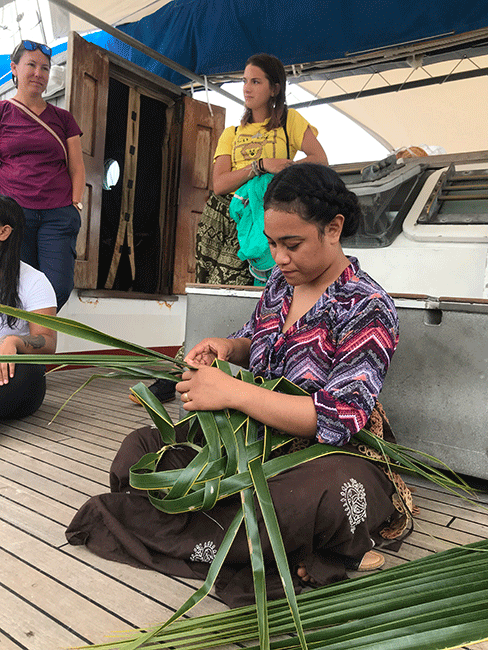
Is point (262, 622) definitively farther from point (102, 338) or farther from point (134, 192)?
point (134, 192)

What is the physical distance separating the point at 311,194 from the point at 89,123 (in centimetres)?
320

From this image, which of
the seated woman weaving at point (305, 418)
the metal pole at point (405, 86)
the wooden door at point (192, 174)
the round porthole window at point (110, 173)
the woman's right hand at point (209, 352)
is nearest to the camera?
the seated woman weaving at point (305, 418)

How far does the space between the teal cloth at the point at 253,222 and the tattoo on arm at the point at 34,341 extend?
92 cm

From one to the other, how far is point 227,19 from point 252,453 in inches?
151

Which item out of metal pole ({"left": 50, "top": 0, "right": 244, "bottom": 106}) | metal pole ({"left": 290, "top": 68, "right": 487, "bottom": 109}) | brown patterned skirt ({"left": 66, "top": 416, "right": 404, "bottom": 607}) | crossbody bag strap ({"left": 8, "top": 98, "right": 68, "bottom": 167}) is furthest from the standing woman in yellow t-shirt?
metal pole ({"left": 290, "top": 68, "right": 487, "bottom": 109})

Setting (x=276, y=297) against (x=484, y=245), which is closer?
(x=276, y=297)

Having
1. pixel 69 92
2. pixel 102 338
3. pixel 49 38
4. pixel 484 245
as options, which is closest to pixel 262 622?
pixel 102 338

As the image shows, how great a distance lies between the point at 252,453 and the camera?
3.59ft

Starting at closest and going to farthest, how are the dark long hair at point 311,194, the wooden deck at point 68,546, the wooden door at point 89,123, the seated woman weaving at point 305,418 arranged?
the wooden deck at point 68,546
the seated woman weaving at point 305,418
the dark long hair at point 311,194
the wooden door at point 89,123

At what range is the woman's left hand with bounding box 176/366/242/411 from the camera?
45.2 inches

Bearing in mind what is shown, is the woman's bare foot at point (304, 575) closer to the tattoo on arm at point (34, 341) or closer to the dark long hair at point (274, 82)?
the tattoo on arm at point (34, 341)

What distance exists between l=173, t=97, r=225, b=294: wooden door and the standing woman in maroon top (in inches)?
67.3

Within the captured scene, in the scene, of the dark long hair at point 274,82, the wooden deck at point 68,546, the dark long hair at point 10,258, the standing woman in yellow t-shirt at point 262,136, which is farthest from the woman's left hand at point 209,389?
the dark long hair at point 274,82

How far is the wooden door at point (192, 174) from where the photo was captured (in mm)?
4820
